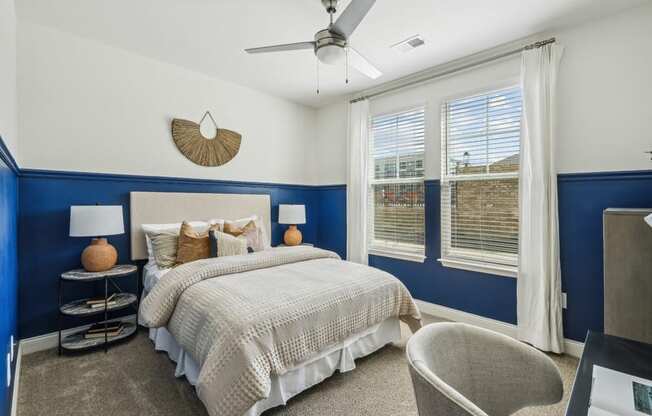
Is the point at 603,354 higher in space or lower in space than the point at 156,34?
lower

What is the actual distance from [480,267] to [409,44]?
2.26 meters

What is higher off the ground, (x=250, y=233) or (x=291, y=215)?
(x=291, y=215)

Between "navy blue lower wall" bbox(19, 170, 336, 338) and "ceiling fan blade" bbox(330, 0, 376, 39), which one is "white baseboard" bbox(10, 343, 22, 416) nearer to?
"navy blue lower wall" bbox(19, 170, 336, 338)

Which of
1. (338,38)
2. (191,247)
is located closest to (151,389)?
(191,247)

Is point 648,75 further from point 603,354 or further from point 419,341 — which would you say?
point 419,341

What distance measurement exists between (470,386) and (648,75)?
8.70ft

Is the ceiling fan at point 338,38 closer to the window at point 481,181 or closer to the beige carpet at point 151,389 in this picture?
the window at point 481,181

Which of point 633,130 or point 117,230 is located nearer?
point 633,130

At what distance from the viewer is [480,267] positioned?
118 inches

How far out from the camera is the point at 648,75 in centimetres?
219

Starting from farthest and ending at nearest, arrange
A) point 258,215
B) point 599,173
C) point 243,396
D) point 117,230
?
point 258,215 < point 117,230 < point 599,173 < point 243,396

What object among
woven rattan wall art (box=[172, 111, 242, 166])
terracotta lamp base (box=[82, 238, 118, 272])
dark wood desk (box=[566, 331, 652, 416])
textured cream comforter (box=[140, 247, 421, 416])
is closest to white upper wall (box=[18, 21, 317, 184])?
woven rattan wall art (box=[172, 111, 242, 166])

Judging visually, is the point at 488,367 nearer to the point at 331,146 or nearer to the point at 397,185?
the point at 397,185


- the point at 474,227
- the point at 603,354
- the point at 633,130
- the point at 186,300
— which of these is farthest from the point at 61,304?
the point at 633,130
